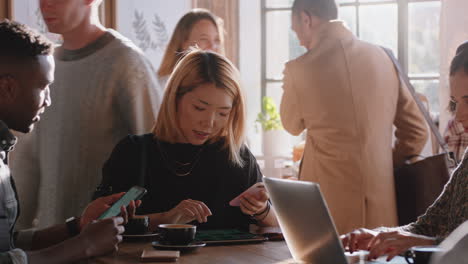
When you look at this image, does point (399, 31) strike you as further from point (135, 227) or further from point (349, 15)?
point (135, 227)

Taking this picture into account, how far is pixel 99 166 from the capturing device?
2.57 metres

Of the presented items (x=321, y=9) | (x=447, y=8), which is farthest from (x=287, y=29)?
(x=321, y=9)

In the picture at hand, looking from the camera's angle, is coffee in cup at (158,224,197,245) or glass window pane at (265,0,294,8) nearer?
coffee in cup at (158,224,197,245)

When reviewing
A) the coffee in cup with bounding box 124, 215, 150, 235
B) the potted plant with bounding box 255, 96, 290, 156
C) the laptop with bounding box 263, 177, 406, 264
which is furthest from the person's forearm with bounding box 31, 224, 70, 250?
the potted plant with bounding box 255, 96, 290, 156

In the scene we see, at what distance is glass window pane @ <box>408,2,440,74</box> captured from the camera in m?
6.89

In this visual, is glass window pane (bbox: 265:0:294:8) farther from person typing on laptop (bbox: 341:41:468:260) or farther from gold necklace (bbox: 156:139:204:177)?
person typing on laptop (bbox: 341:41:468:260)

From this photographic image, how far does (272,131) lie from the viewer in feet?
23.1

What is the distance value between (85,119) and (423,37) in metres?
5.02

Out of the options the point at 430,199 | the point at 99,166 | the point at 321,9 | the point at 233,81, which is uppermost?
the point at 321,9

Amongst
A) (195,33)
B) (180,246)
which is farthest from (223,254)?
(195,33)

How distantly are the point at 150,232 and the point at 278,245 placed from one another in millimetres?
424

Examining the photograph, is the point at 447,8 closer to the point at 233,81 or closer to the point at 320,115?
the point at 320,115

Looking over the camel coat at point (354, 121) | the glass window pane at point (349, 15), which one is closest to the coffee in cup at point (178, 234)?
the camel coat at point (354, 121)

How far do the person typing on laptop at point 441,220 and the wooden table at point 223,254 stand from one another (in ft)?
0.64
